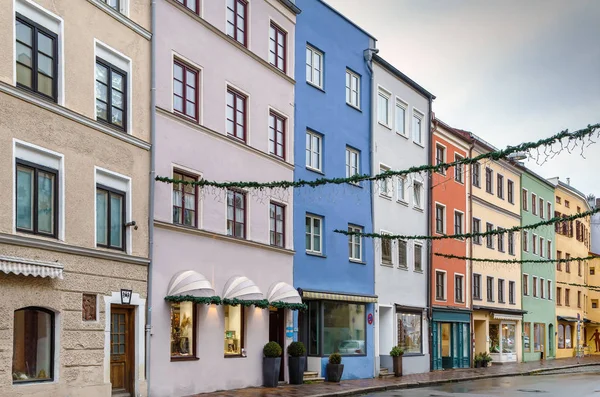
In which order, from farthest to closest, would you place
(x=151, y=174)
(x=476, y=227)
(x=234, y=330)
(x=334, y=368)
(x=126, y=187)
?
(x=476, y=227) < (x=334, y=368) < (x=234, y=330) < (x=151, y=174) < (x=126, y=187)

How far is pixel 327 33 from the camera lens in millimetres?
30875

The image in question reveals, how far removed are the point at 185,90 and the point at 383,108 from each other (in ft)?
44.8

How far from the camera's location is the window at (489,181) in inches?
1842

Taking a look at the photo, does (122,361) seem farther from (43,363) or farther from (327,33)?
(327,33)

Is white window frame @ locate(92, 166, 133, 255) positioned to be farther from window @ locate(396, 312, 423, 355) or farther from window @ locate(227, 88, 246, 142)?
window @ locate(396, 312, 423, 355)

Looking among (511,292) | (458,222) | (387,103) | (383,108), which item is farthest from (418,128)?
(511,292)

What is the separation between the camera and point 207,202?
917 inches

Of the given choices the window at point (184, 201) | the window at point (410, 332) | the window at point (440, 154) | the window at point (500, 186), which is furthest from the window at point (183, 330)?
the window at point (500, 186)

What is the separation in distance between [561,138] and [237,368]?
11398 mm

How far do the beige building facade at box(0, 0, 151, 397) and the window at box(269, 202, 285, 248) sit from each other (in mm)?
6656

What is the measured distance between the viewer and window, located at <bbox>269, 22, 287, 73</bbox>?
89.8 feet

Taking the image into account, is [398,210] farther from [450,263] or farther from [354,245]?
[450,263]

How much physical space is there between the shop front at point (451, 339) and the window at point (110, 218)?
20.9 m

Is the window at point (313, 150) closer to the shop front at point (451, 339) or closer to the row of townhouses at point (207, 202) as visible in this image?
the row of townhouses at point (207, 202)
